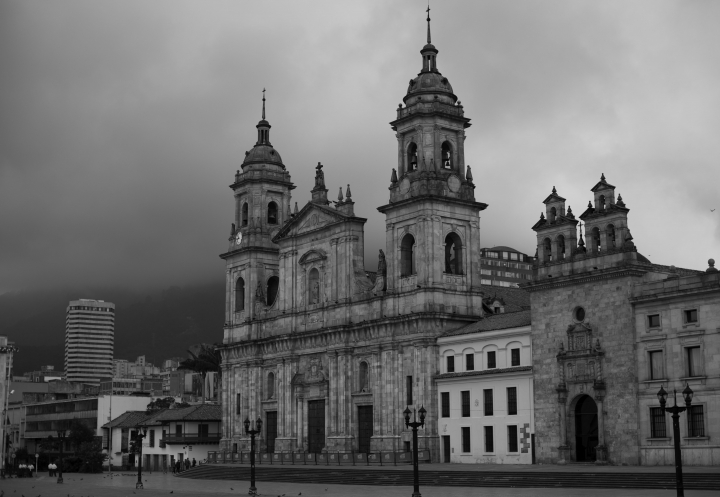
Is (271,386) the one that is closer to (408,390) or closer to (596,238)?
(408,390)

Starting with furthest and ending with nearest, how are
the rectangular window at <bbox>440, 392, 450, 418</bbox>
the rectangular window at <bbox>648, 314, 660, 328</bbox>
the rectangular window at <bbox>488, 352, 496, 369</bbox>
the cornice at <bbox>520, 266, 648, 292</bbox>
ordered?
the rectangular window at <bbox>440, 392, 450, 418</bbox> < the rectangular window at <bbox>488, 352, 496, 369</bbox> < the cornice at <bbox>520, 266, 648, 292</bbox> < the rectangular window at <bbox>648, 314, 660, 328</bbox>

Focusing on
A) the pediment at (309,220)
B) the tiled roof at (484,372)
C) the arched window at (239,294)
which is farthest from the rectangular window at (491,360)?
the arched window at (239,294)

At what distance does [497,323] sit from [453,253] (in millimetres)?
8897

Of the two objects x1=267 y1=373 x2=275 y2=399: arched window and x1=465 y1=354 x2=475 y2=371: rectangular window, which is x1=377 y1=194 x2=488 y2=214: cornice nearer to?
x1=465 y1=354 x2=475 y2=371: rectangular window

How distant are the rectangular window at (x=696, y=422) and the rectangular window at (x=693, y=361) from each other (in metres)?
1.78

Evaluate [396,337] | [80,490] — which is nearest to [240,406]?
[396,337]

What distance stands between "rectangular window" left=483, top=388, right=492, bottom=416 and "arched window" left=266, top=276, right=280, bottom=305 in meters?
30.2

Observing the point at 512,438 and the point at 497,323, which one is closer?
the point at 512,438

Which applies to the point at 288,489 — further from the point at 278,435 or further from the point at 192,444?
the point at 192,444

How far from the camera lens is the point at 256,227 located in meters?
93.9

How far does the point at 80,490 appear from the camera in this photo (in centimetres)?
6094

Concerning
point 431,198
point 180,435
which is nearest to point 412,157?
point 431,198

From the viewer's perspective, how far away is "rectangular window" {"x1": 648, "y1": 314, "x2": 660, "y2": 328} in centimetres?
5662

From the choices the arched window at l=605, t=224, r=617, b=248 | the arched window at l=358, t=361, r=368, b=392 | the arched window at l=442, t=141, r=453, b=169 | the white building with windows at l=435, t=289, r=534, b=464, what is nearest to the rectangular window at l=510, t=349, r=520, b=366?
the white building with windows at l=435, t=289, r=534, b=464
